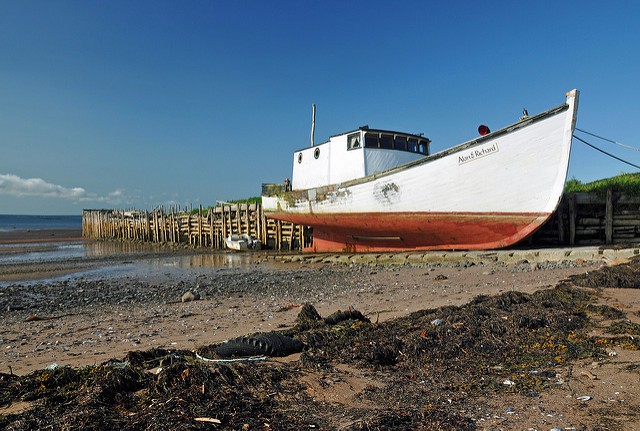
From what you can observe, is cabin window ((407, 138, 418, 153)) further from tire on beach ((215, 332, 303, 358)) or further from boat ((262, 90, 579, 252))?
tire on beach ((215, 332, 303, 358))

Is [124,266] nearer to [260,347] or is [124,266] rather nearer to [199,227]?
[199,227]

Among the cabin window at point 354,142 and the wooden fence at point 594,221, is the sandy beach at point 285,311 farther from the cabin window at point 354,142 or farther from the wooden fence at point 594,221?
the cabin window at point 354,142

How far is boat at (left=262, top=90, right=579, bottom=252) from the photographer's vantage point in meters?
12.9

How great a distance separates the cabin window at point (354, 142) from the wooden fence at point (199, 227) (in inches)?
261

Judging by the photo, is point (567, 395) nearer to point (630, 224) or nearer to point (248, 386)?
point (248, 386)

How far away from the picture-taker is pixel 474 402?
314cm

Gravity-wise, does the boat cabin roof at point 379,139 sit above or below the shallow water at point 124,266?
above

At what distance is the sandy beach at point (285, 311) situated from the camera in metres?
3.14

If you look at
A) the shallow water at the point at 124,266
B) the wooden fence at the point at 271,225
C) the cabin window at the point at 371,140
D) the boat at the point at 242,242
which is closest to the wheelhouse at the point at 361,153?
the cabin window at the point at 371,140

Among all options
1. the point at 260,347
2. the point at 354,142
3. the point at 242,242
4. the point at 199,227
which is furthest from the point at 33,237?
the point at 260,347

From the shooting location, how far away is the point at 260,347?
430cm

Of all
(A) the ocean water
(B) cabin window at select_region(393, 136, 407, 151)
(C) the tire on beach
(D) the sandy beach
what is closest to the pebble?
(D) the sandy beach

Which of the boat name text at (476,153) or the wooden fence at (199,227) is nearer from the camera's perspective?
the boat name text at (476,153)

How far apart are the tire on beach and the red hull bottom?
11143 millimetres
